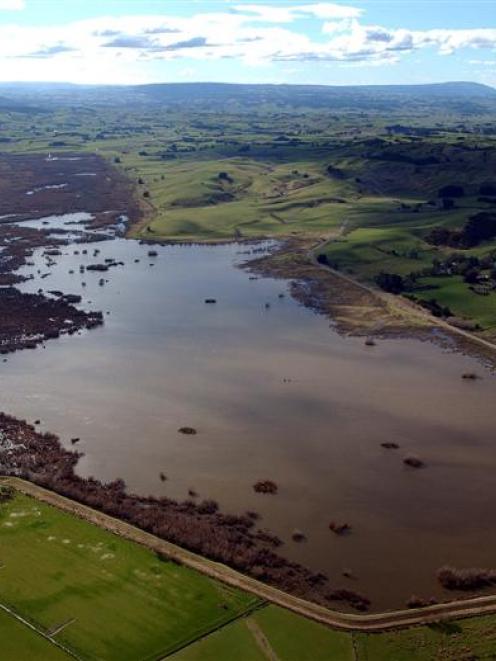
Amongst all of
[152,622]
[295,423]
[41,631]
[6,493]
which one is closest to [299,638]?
[152,622]

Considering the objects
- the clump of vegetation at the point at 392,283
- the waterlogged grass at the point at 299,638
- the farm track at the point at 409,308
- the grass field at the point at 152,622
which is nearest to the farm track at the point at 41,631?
the grass field at the point at 152,622

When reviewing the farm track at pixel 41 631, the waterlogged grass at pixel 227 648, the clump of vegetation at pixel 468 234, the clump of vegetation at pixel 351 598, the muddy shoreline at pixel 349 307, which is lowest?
the clump of vegetation at pixel 351 598

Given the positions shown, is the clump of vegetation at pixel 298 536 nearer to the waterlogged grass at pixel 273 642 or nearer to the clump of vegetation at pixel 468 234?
the waterlogged grass at pixel 273 642

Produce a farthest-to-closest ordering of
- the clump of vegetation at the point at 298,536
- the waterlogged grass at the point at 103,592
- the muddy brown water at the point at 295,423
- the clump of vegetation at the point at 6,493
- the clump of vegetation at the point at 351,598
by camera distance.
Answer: the clump of vegetation at the point at 6,493 → the muddy brown water at the point at 295,423 → the clump of vegetation at the point at 298,536 → the clump of vegetation at the point at 351,598 → the waterlogged grass at the point at 103,592

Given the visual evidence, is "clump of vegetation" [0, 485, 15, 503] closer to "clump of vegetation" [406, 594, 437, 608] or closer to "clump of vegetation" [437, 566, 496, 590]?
"clump of vegetation" [406, 594, 437, 608]

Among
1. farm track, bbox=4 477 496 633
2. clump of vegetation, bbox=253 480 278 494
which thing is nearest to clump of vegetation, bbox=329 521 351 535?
clump of vegetation, bbox=253 480 278 494

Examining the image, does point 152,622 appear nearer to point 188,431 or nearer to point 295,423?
point 188,431

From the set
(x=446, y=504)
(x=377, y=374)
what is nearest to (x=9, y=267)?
(x=377, y=374)
